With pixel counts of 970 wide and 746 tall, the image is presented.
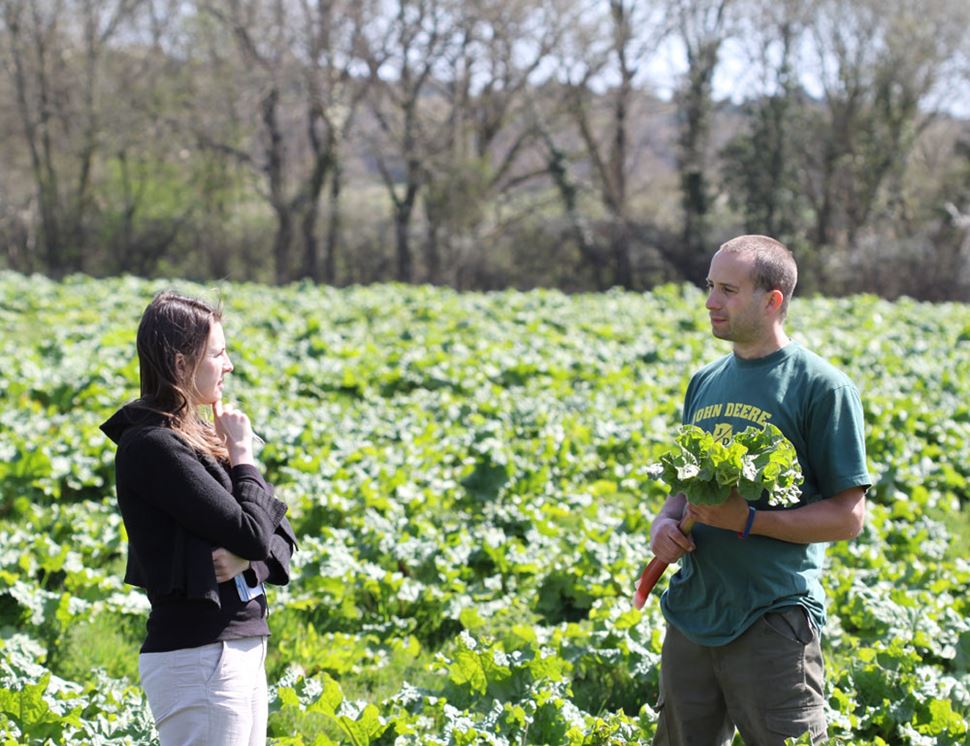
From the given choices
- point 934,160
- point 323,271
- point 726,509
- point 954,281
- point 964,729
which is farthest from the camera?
point 934,160

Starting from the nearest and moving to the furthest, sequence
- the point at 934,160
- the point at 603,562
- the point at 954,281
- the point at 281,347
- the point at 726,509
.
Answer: the point at 726,509 → the point at 603,562 → the point at 281,347 → the point at 954,281 → the point at 934,160

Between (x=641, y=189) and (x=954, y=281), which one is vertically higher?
(x=641, y=189)

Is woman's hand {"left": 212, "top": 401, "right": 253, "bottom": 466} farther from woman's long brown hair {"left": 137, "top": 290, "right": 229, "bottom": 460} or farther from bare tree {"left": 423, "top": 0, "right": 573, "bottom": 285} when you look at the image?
bare tree {"left": 423, "top": 0, "right": 573, "bottom": 285}

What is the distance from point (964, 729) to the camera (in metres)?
4.07

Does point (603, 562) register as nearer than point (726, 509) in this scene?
No

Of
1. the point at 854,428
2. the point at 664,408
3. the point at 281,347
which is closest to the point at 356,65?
the point at 281,347

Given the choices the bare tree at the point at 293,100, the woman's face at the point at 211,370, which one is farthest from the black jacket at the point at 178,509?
the bare tree at the point at 293,100

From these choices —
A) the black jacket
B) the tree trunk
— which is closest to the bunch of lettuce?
the black jacket

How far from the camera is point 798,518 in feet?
10.3

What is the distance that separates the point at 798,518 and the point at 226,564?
62.5 inches

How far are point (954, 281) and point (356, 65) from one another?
1759 cm

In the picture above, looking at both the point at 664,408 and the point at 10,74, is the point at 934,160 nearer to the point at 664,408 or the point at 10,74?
the point at 10,74

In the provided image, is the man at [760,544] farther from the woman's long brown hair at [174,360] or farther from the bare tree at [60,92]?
the bare tree at [60,92]

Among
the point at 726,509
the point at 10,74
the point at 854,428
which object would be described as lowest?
the point at 726,509
